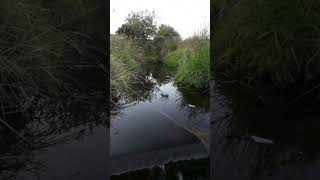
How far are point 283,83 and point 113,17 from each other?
1466mm

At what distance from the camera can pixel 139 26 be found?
364 cm

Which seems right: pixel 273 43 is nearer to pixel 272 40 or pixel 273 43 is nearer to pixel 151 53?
pixel 272 40

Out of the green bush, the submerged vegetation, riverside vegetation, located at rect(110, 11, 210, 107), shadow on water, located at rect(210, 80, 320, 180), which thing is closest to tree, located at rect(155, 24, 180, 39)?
riverside vegetation, located at rect(110, 11, 210, 107)

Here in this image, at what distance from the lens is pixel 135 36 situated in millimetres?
3961

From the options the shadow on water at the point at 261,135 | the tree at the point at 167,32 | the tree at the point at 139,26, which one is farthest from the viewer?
the tree at the point at 167,32

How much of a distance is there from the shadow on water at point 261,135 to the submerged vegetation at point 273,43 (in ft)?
0.29

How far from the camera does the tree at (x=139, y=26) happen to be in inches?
128

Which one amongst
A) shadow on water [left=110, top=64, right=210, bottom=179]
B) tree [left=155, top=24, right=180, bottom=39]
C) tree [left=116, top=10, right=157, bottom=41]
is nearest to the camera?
shadow on water [left=110, top=64, right=210, bottom=179]

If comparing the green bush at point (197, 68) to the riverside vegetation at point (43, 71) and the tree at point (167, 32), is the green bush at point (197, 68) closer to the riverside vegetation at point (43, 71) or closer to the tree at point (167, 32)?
the tree at point (167, 32)

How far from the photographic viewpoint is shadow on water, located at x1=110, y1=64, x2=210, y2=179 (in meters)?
2.09

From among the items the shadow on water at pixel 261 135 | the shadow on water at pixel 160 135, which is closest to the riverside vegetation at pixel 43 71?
the shadow on water at pixel 160 135

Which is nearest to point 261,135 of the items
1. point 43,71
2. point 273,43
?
point 273,43

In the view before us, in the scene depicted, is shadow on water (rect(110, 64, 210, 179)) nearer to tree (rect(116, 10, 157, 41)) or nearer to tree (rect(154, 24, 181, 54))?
tree (rect(154, 24, 181, 54))

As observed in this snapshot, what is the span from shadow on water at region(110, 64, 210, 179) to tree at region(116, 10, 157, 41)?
596mm
